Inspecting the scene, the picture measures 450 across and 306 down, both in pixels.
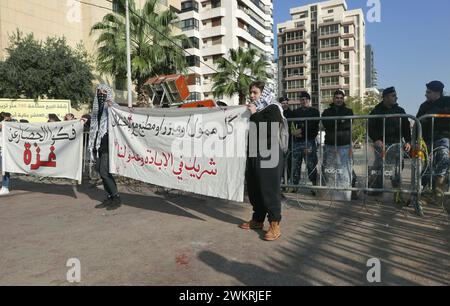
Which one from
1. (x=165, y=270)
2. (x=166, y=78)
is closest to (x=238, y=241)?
(x=165, y=270)

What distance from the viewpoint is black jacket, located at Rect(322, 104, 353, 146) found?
5.95 m

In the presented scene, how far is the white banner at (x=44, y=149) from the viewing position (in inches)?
269

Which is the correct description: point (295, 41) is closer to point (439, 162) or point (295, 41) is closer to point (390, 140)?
point (390, 140)

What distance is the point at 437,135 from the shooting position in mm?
5480

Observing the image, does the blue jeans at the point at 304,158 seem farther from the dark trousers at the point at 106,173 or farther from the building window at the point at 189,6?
the building window at the point at 189,6

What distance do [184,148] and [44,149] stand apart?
11.7 feet

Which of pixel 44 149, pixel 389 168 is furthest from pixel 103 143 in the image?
pixel 389 168

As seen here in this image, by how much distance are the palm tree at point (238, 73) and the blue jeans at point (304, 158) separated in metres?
26.0

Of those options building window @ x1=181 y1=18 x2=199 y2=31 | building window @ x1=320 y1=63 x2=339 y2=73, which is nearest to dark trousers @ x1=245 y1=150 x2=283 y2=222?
building window @ x1=181 y1=18 x2=199 y2=31

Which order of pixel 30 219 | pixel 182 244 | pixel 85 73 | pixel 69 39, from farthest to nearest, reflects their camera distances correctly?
pixel 69 39 < pixel 85 73 < pixel 30 219 < pixel 182 244

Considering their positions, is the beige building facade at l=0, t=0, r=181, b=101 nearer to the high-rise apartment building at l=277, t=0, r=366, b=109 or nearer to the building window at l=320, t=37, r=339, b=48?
the high-rise apartment building at l=277, t=0, r=366, b=109

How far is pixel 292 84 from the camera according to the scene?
92.4 metres

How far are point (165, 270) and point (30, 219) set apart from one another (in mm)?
3032
